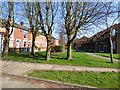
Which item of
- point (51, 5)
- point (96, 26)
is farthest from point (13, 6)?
point (96, 26)

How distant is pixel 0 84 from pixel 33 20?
11212mm

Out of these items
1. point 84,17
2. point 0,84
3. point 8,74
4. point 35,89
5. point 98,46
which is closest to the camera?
point 35,89

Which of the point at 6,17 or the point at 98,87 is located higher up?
the point at 6,17

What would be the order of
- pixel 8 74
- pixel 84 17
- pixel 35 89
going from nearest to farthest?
pixel 35 89 → pixel 8 74 → pixel 84 17

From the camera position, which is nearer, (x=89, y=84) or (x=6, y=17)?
(x=89, y=84)

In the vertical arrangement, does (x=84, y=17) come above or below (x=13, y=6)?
below

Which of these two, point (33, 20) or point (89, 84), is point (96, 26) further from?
point (89, 84)

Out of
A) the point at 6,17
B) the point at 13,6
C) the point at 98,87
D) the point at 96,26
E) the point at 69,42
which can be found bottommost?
the point at 98,87

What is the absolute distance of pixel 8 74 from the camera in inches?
364

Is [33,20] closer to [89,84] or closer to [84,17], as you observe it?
[84,17]

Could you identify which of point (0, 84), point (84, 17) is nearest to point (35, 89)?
point (0, 84)

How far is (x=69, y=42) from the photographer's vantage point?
1695 cm

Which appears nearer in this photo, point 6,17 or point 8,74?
point 8,74

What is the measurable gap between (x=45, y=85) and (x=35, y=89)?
0.80 metres
